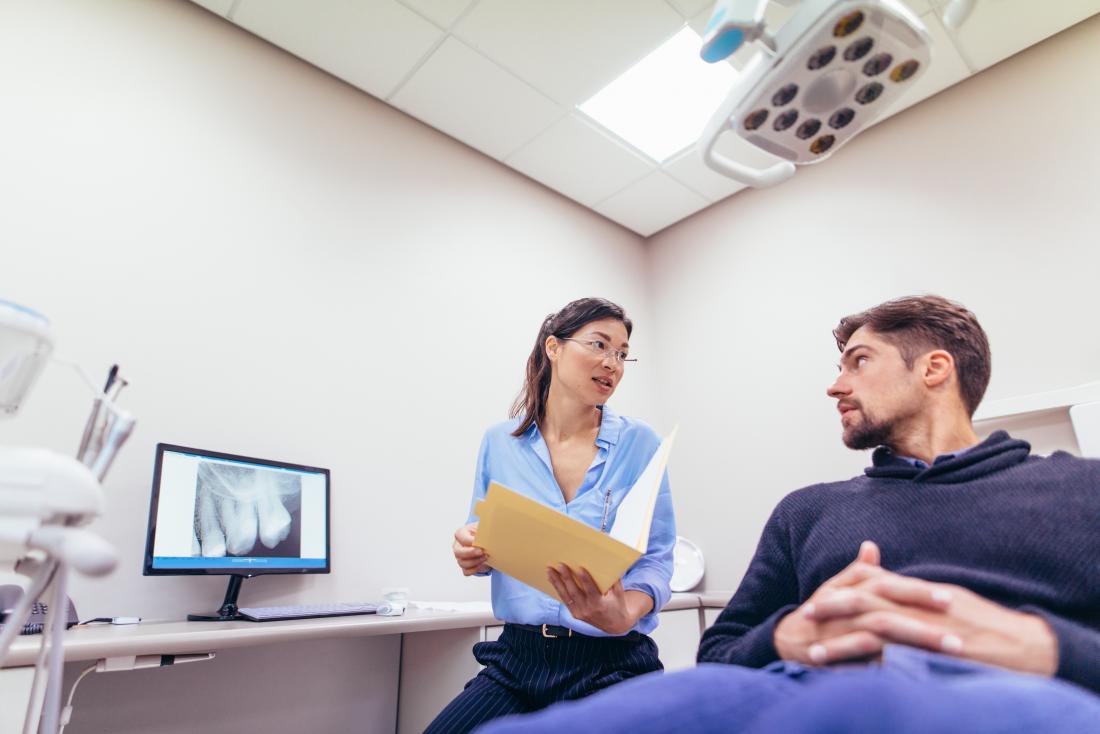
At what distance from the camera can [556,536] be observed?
91 centimetres

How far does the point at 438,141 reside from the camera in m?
2.86

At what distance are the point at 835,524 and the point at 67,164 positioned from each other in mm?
2170

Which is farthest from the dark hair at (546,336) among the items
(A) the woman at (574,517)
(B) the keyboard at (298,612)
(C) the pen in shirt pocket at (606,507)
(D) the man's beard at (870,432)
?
(B) the keyboard at (298,612)

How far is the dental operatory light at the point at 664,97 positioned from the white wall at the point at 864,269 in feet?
2.14

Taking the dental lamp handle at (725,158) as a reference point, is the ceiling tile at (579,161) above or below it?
above

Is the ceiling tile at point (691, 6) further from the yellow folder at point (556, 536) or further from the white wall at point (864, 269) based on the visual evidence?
the yellow folder at point (556, 536)

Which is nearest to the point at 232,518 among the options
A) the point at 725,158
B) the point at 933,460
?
the point at 725,158

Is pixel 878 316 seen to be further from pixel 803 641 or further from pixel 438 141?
pixel 438 141

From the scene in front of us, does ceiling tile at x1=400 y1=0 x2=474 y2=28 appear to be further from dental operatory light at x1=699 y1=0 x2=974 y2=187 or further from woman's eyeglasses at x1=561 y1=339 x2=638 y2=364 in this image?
dental operatory light at x1=699 y1=0 x2=974 y2=187

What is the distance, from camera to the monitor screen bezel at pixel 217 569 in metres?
1.53

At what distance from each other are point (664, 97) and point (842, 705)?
2.70 metres

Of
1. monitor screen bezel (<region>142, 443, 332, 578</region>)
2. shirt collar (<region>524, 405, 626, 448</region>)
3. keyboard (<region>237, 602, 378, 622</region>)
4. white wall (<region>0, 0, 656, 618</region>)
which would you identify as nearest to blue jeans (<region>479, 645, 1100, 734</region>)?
shirt collar (<region>524, 405, 626, 448</region>)

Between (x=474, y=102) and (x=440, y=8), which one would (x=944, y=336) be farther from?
(x=474, y=102)

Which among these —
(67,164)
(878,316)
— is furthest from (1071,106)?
(67,164)
